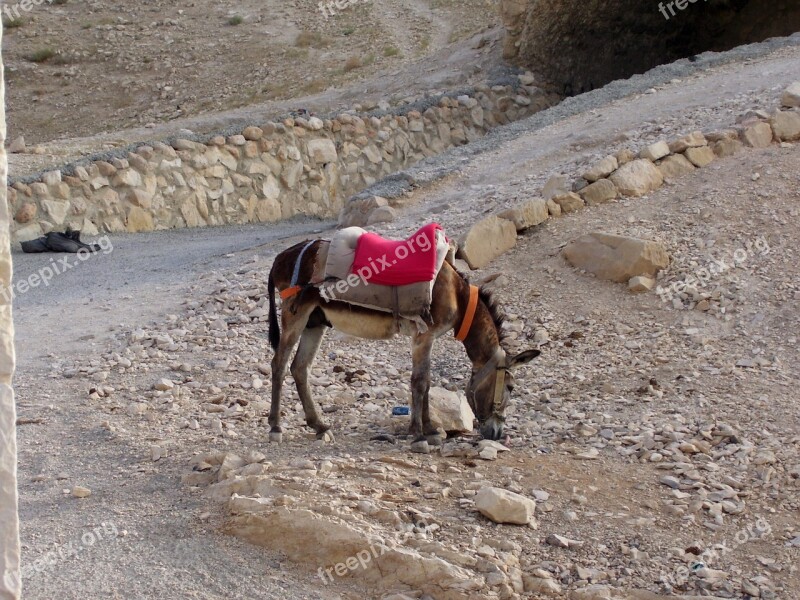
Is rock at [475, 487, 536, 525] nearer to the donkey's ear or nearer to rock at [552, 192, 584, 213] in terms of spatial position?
the donkey's ear

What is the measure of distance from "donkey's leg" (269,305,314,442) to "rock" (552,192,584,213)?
4341 mm

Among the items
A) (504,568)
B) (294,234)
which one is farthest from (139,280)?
(504,568)

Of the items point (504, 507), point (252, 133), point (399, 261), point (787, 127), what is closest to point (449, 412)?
point (399, 261)

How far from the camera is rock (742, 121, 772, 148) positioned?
11086 millimetres

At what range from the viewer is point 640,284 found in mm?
9273

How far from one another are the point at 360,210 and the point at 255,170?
13.2 feet

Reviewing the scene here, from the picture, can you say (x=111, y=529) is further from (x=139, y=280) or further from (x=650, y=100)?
(x=650, y=100)

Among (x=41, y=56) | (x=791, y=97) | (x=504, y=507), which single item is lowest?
(x=504, y=507)

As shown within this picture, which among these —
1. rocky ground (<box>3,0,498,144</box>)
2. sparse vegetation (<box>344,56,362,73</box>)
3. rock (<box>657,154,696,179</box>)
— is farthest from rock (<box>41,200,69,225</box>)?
sparse vegetation (<box>344,56,362,73</box>)

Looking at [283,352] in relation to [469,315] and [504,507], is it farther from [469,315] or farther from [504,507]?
[504,507]

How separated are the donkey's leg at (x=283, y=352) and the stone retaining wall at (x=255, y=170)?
26.3ft

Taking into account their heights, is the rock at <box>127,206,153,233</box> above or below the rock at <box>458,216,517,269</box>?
below

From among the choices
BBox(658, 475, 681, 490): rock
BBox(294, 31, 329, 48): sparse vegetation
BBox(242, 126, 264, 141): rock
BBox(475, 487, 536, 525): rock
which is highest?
BBox(294, 31, 329, 48): sparse vegetation

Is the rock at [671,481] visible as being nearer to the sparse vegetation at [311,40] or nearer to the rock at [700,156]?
the rock at [700,156]
